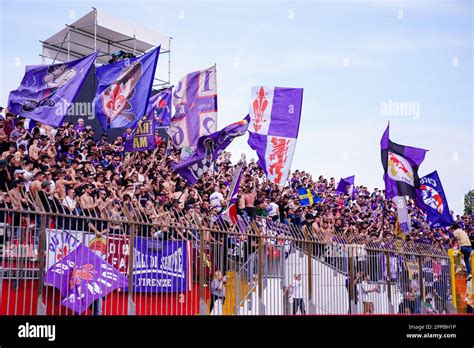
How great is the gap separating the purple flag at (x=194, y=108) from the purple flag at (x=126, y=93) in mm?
1945

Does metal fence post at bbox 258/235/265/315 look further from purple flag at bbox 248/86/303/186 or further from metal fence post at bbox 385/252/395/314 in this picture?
purple flag at bbox 248/86/303/186

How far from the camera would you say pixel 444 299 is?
20703 millimetres

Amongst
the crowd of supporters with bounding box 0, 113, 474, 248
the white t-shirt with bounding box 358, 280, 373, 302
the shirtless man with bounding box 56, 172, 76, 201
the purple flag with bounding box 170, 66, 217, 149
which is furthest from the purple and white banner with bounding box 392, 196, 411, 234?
the shirtless man with bounding box 56, 172, 76, 201

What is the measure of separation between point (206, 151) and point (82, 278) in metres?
9.01

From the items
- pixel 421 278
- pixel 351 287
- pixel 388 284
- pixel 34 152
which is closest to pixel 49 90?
pixel 34 152

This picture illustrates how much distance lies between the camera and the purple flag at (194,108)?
2121 centimetres

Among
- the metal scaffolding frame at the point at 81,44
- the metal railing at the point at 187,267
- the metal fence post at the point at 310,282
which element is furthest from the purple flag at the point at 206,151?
the metal scaffolding frame at the point at 81,44

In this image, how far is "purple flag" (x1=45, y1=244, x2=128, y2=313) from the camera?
38.3 feet

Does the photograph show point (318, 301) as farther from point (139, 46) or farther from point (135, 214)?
point (139, 46)

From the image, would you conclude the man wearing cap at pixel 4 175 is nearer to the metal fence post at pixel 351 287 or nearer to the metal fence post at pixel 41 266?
the metal fence post at pixel 41 266

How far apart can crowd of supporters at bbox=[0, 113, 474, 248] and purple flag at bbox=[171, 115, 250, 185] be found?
35cm

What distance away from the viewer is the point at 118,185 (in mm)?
19516

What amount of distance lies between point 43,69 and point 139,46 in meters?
21.1
